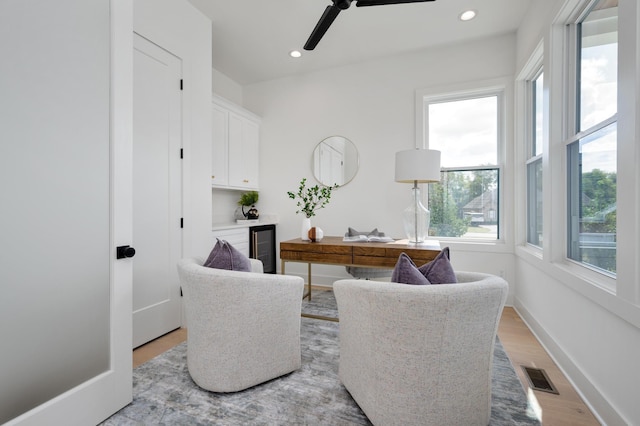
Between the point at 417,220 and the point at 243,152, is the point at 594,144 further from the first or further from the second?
the point at 243,152

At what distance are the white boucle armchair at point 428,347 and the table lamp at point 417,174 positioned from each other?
1484mm

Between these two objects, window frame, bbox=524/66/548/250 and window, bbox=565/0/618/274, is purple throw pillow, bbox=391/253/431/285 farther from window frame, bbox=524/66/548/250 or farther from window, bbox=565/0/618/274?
window frame, bbox=524/66/548/250

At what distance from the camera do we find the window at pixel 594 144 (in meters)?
1.58

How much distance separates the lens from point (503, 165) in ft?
10.8

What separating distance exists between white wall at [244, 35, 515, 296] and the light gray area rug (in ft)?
6.42

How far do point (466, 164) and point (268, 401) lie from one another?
315 centimetres

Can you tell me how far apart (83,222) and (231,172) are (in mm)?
2369

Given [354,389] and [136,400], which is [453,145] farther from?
[136,400]

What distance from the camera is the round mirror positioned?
3.85m

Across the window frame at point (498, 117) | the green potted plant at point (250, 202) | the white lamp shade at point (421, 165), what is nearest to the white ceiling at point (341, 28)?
the window frame at point (498, 117)

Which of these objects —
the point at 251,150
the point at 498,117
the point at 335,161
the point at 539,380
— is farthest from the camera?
the point at 251,150

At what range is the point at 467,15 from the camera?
2844 mm

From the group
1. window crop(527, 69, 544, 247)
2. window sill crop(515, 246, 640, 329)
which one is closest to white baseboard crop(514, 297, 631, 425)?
window sill crop(515, 246, 640, 329)

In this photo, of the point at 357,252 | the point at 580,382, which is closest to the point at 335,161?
the point at 357,252
